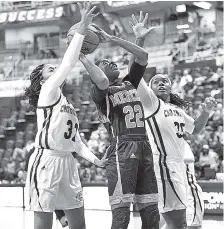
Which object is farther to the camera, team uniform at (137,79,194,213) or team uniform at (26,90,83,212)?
Result: team uniform at (137,79,194,213)

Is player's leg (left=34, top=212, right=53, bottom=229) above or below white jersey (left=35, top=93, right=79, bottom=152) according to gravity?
below

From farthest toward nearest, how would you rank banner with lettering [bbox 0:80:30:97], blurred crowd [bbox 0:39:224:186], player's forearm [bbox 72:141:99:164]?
blurred crowd [bbox 0:39:224:186] < banner with lettering [bbox 0:80:30:97] < player's forearm [bbox 72:141:99:164]

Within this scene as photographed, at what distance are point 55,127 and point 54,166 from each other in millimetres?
297

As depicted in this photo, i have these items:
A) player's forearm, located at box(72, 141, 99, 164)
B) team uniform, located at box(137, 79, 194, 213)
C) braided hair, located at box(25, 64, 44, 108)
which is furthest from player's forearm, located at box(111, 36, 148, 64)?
player's forearm, located at box(72, 141, 99, 164)

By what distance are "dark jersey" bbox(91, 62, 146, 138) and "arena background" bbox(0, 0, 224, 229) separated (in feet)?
11.0

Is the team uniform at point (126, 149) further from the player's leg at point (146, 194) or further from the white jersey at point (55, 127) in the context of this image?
the white jersey at point (55, 127)

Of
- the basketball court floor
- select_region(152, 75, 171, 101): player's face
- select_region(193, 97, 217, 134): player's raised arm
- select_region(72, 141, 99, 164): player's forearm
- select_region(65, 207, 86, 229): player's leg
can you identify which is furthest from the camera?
the basketball court floor

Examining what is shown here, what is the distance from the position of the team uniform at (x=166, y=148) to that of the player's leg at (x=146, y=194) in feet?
1.86

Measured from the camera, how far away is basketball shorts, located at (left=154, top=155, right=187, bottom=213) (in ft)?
16.0

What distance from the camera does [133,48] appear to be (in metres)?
4.32

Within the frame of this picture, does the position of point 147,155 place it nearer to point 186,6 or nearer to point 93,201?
point 93,201

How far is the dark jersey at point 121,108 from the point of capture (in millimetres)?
4375

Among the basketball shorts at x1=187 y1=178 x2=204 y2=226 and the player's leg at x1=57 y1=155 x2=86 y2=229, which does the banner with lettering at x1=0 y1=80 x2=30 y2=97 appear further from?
the player's leg at x1=57 y1=155 x2=86 y2=229

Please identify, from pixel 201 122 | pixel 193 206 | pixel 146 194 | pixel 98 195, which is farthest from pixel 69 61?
pixel 98 195
